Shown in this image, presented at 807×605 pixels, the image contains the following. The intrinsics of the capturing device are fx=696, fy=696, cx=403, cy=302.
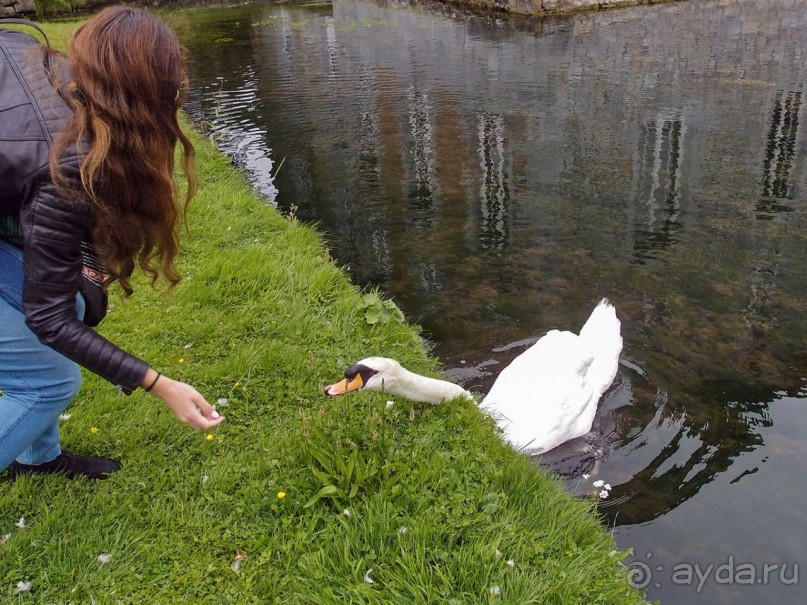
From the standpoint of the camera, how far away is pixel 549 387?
4.88 meters

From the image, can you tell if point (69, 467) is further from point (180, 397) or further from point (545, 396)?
point (545, 396)

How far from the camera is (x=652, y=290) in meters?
6.88

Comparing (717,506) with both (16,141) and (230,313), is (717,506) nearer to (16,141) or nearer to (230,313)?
(230,313)

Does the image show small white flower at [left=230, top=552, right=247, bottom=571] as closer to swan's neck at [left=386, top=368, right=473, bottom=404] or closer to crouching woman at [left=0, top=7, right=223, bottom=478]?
crouching woman at [left=0, top=7, right=223, bottom=478]

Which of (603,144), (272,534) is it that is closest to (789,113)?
(603,144)

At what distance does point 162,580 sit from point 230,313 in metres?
2.48

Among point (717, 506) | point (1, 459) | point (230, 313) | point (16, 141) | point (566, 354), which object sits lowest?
point (717, 506)

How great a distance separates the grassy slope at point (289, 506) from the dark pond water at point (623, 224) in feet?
3.43

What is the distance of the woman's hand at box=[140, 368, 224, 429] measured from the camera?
104 inches

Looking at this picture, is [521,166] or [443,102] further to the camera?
[443,102]

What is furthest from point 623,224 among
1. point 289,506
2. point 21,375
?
point 21,375

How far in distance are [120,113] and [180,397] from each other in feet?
3.47

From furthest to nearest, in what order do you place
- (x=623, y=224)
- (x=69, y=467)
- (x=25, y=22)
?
(x=623, y=224) → (x=69, y=467) → (x=25, y=22)

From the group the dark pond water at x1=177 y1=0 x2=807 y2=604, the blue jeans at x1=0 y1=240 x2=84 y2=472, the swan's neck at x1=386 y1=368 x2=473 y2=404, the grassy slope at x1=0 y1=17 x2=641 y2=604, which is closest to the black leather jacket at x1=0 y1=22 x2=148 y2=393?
the blue jeans at x1=0 y1=240 x2=84 y2=472
